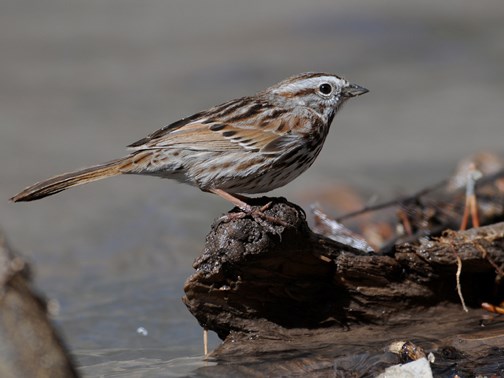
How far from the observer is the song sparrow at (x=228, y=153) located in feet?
19.5

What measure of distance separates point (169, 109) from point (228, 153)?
255 inches

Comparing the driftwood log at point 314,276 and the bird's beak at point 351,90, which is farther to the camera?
the bird's beak at point 351,90

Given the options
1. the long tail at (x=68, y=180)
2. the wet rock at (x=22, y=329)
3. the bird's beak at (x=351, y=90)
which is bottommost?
the wet rock at (x=22, y=329)

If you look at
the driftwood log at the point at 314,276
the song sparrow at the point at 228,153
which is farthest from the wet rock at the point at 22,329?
the song sparrow at the point at 228,153

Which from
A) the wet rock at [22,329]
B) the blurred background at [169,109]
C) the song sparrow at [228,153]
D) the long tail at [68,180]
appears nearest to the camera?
the wet rock at [22,329]

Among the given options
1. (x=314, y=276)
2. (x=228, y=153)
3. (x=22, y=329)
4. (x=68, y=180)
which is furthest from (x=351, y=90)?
(x=22, y=329)

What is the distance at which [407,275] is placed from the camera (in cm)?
567

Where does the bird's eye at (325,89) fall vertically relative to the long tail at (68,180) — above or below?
above

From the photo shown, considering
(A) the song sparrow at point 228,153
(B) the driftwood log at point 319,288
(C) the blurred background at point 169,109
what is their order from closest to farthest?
1. (B) the driftwood log at point 319,288
2. (A) the song sparrow at point 228,153
3. (C) the blurred background at point 169,109

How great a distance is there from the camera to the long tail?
5.52m

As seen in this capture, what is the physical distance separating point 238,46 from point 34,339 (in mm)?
11065

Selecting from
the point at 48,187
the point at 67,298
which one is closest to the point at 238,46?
the point at 67,298

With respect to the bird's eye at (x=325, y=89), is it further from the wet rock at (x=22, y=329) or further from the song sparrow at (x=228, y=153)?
the wet rock at (x=22, y=329)

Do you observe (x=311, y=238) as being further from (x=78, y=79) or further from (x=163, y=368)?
(x=78, y=79)
